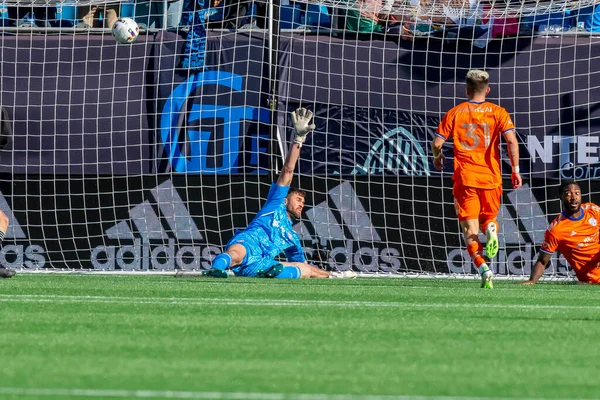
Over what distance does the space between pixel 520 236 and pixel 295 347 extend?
908 cm

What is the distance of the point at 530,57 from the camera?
46.5 feet

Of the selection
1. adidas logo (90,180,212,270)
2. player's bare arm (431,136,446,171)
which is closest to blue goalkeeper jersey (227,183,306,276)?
adidas logo (90,180,212,270)

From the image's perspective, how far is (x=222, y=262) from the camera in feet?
39.5

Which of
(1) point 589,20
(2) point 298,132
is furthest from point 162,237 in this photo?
(1) point 589,20

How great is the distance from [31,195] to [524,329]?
9307 millimetres

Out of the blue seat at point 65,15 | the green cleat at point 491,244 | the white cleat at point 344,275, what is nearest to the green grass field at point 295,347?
the green cleat at point 491,244

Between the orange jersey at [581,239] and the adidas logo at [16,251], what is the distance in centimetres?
586

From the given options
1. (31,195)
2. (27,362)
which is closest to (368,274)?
(31,195)

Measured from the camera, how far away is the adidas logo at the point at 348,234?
45.5ft

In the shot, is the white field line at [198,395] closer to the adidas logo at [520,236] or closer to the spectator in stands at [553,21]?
the adidas logo at [520,236]

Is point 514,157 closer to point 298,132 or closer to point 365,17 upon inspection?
point 298,132

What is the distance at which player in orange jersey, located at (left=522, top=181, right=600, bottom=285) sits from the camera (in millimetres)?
12234

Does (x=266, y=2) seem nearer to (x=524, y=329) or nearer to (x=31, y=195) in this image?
(x=31, y=195)

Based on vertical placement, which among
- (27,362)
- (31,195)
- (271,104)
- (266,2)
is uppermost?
(266,2)
